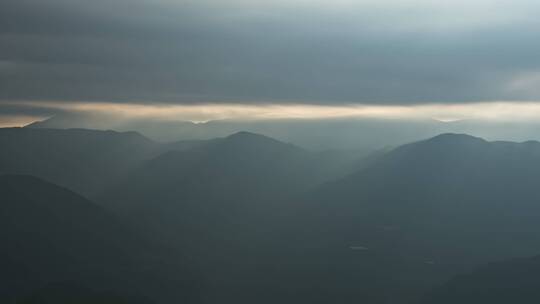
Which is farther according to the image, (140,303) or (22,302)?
(140,303)

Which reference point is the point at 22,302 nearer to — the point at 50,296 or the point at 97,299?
the point at 50,296

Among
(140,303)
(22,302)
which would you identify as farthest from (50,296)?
(140,303)

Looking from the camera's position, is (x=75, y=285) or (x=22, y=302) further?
(x=75, y=285)

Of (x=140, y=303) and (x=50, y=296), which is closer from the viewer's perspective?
(x=50, y=296)

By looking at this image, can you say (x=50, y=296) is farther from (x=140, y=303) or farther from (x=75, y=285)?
(x=140, y=303)

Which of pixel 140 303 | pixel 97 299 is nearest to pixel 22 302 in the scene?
pixel 97 299

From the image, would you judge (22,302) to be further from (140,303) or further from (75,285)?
(140,303)

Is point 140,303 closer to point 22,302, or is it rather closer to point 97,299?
point 97,299
